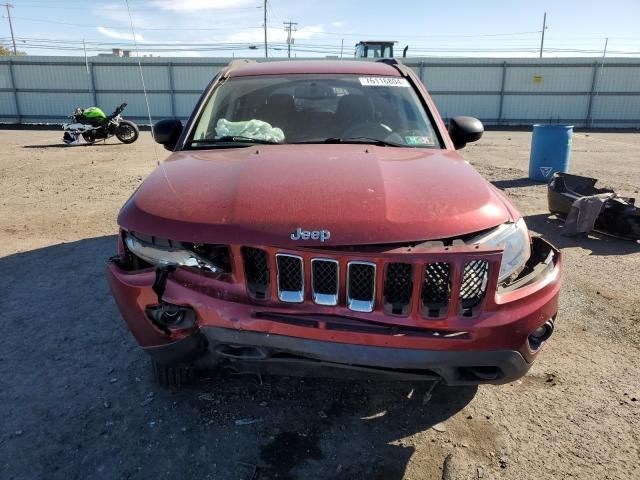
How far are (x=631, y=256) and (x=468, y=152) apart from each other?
885cm

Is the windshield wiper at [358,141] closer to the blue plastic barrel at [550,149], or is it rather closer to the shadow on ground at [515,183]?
the shadow on ground at [515,183]

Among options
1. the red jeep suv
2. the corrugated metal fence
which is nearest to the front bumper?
the red jeep suv

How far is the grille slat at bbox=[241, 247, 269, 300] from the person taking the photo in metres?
2.04

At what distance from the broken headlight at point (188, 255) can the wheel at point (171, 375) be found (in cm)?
78

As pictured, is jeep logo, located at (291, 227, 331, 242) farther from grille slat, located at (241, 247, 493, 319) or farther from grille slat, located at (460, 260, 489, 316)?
grille slat, located at (460, 260, 489, 316)

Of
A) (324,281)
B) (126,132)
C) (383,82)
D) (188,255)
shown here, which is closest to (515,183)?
(383,82)

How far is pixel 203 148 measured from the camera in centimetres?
316

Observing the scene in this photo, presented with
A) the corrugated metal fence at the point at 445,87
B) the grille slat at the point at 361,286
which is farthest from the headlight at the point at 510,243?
the corrugated metal fence at the point at 445,87

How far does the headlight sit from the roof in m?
2.03

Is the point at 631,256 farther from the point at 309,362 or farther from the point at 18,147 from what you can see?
the point at 18,147

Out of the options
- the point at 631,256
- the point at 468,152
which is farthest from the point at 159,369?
the point at 468,152

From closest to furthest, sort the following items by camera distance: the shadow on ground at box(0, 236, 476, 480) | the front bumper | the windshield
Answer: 1. the front bumper
2. the shadow on ground at box(0, 236, 476, 480)
3. the windshield

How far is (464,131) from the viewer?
3658 mm

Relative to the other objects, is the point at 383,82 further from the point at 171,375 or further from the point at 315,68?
the point at 171,375
